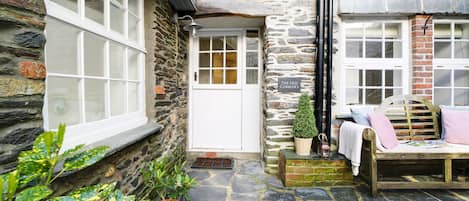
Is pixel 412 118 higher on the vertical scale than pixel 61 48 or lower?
lower

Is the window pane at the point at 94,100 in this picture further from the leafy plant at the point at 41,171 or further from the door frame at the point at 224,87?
the door frame at the point at 224,87

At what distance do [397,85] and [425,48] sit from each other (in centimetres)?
54

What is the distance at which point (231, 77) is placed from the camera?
143 inches

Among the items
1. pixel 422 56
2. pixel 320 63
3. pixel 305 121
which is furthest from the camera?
pixel 422 56

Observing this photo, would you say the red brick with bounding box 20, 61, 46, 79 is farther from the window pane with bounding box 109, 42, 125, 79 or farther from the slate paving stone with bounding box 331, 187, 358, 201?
the slate paving stone with bounding box 331, 187, 358, 201

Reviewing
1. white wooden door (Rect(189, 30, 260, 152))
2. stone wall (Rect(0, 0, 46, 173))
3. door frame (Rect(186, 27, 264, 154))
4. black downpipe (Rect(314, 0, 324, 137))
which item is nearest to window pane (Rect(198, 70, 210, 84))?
white wooden door (Rect(189, 30, 260, 152))

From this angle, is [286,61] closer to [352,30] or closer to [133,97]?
[352,30]

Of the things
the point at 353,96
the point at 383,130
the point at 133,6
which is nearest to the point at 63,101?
the point at 133,6

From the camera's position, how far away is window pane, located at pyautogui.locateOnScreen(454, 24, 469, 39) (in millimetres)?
3039

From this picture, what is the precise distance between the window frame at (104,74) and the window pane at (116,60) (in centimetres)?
3

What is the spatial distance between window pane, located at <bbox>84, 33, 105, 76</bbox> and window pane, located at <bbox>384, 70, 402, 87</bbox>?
3279 mm

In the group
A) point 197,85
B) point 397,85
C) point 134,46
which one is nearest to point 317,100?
point 397,85

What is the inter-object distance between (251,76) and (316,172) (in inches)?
66.5

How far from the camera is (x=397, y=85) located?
10.1 feet
